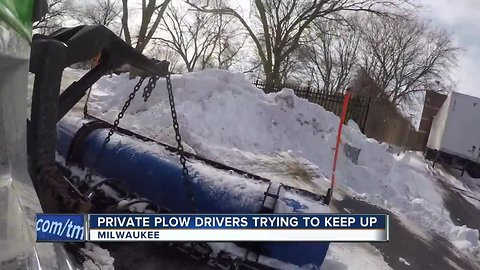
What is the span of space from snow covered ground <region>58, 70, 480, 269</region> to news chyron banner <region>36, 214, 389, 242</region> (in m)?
6.33

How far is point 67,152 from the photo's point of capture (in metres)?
4.82

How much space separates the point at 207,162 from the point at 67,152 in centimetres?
155

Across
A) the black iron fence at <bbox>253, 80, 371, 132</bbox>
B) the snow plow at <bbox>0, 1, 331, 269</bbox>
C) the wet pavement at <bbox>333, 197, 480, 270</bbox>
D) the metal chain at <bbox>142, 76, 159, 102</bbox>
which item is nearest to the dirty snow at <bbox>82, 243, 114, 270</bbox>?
the snow plow at <bbox>0, 1, 331, 269</bbox>

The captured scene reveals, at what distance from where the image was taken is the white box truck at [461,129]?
56.2ft

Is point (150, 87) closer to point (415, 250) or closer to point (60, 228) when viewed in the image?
point (60, 228)

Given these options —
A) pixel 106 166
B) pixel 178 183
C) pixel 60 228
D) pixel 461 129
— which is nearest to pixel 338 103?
pixel 461 129

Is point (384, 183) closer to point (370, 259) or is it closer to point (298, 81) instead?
point (370, 259)

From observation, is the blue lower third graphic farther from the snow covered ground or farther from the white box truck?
the white box truck

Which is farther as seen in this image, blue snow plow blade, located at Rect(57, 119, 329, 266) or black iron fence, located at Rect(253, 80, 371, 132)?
black iron fence, located at Rect(253, 80, 371, 132)

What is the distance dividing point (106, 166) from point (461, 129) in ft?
53.8

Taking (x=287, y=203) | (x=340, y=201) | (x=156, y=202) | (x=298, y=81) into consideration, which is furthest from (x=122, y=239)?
(x=298, y=81)

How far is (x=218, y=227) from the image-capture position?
78.2 inches

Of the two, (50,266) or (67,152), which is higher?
(50,266)

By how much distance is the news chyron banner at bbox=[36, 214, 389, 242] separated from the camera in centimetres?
175
